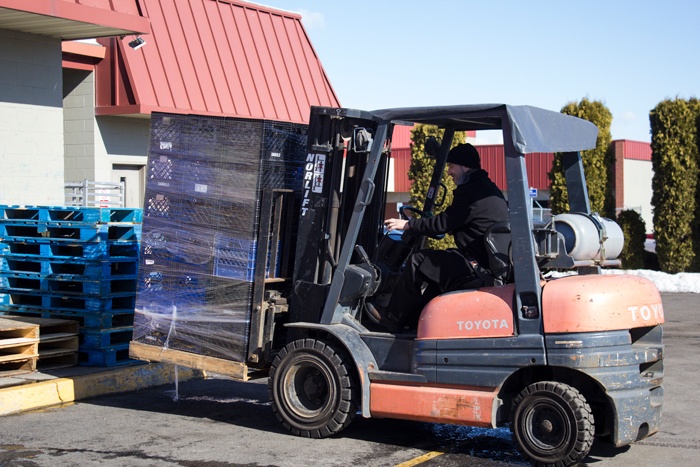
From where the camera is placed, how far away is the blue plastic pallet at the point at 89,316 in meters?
9.51

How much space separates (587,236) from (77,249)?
5826mm

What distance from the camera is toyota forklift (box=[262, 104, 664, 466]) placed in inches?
243

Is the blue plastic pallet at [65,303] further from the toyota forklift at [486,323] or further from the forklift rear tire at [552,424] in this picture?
the forklift rear tire at [552,424]

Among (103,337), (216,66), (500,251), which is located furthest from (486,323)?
(216,66)

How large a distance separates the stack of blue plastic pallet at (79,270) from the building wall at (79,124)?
5.94 m

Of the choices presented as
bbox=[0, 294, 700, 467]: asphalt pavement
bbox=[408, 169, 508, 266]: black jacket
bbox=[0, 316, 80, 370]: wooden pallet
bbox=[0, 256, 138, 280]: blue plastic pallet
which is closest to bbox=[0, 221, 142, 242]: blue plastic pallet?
bbox=[0, 256, 138, 280]: blue plastic pallet

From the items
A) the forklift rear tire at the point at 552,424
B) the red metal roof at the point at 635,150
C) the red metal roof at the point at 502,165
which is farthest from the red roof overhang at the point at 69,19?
the red metal roof at the point at 635,150

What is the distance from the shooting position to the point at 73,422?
7.72 meters

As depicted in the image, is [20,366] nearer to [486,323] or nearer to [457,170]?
[457,170]

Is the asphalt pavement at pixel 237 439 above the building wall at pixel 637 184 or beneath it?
beneath

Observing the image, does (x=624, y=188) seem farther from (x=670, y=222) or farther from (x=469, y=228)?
(x=469, y=228)

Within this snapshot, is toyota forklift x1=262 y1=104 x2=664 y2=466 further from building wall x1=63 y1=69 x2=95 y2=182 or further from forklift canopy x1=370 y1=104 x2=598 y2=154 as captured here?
building wall x1=63 y1=69 x2=95 y2=182

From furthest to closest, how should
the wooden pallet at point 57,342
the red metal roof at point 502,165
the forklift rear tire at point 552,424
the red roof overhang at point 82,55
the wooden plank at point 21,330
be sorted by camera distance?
the red metal roof at point 502,165
the red roof overhang at point 82,55
the wooden pallet at point 57,342
the wooden plank at point 21,330
the forklift rear tire at point 552,424

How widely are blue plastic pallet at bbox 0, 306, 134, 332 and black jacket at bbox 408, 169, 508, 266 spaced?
4149 mm
